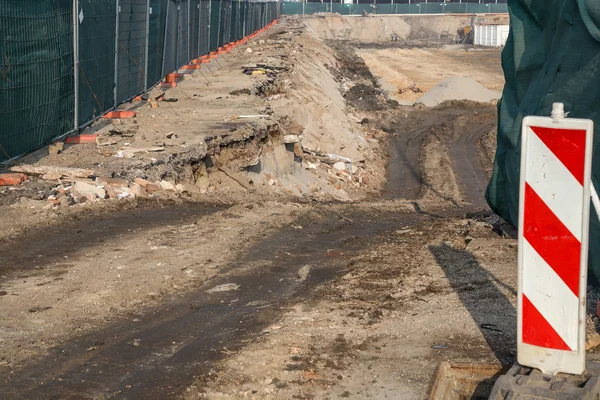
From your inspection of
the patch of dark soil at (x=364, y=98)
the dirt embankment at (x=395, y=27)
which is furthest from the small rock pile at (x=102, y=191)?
the dirt embankment at (x=395, y=27)

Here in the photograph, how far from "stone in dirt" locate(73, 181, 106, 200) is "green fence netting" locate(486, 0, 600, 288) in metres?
4.72

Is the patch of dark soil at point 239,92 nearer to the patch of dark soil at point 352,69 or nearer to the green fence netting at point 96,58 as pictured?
the green fence netting at point 96,58

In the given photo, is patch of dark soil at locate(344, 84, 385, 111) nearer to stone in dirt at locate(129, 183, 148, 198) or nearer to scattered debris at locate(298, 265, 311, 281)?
stone in dirt at locate(129, 183, 148, 198)

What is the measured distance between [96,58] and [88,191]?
A: 452cm

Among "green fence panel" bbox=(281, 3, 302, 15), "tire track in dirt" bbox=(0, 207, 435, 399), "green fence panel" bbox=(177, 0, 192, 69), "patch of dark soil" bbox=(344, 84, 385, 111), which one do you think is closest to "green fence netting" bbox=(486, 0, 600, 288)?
"tire track in dirt" bbox=(0, 207, 435, 399)

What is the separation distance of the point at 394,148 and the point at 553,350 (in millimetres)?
20921

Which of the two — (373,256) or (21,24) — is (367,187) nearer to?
(21,24)

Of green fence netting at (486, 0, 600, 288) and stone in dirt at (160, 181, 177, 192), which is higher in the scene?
green fence netting at (486, 0, 600, 288)

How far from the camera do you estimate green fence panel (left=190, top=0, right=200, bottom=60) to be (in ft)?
85.9

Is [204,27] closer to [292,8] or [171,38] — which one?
[171,38]

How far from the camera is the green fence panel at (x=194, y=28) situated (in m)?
26.2

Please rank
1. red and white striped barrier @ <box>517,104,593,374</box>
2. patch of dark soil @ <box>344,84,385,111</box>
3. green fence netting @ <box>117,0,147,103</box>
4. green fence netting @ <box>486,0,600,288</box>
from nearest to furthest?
1. red and white striped barrier @ <box>517,104,593,374</box>
2. green fence netting @ <box>486,0,600,288</box>
3. green fence netting @ <box>117,0,147,103</box>
4. patch of dark soil @ <box>344,84,385,111</box>

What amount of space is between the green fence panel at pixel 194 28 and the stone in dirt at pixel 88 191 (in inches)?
640

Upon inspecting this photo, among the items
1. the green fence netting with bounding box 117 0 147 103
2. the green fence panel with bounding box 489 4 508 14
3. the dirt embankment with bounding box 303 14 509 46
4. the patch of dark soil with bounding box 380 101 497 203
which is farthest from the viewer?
the green fence panel with bounding box 489 4 508 14
